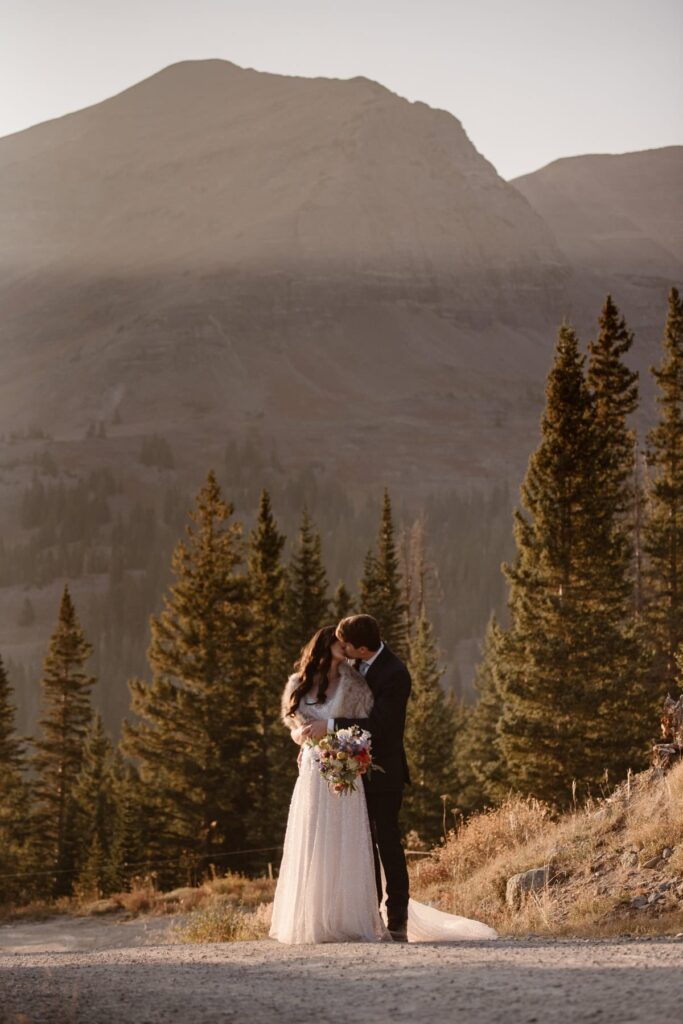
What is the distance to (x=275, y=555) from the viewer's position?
53031mm

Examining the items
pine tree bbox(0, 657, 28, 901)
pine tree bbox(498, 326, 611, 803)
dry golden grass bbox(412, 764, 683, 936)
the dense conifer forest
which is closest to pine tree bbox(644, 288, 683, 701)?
the dense conifer forest

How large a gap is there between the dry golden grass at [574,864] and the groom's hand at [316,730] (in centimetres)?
324

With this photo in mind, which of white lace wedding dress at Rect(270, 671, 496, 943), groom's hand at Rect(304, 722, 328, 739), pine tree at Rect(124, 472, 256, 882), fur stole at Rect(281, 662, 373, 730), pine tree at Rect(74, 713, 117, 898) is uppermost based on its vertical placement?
fur stole at Rect(281, 662, 373, 730)

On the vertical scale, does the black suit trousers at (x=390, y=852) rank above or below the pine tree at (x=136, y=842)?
above

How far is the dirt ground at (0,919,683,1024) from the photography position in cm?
727

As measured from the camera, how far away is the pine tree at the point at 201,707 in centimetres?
4788

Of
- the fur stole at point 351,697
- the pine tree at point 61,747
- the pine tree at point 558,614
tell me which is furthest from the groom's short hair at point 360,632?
the pine tree at point 61,747

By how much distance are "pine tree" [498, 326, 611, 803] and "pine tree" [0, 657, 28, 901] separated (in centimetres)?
3148

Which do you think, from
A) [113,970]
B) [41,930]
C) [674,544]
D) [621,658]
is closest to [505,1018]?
[113,970]

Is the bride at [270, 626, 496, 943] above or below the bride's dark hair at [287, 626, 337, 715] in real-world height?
below

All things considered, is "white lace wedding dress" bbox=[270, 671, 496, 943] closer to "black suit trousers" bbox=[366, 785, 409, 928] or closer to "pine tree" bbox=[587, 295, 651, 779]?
"black suit trousers" bbox=[366, 785, 409, 928]

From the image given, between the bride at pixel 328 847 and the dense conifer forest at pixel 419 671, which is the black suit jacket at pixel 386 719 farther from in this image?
the dense conifer forest at pixel 419 671

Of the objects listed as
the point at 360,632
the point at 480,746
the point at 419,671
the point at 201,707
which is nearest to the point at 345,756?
the point at 360,632

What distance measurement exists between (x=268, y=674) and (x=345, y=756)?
134ft
